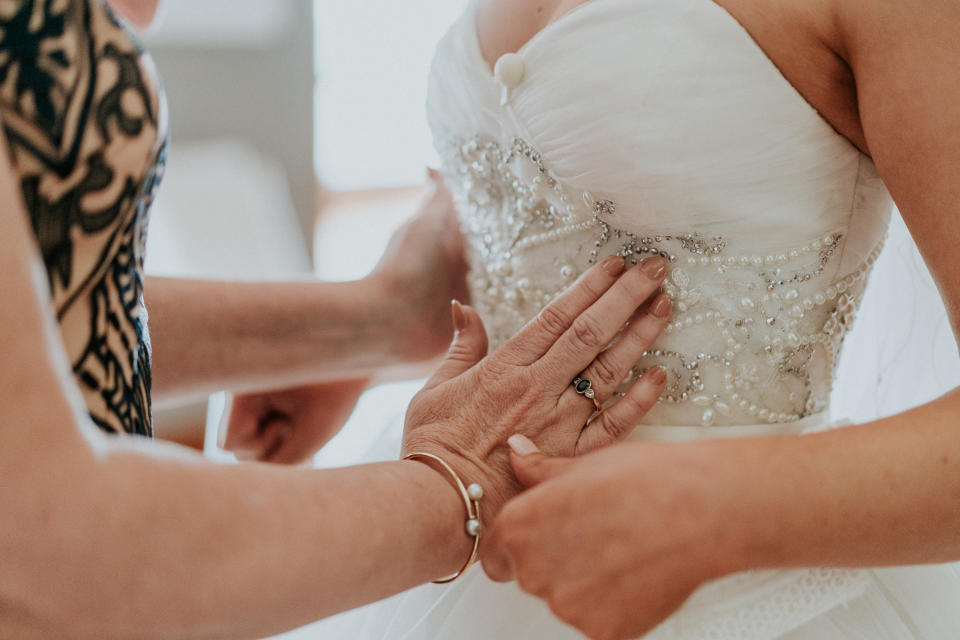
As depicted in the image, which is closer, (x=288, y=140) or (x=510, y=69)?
(x=510, y=69)

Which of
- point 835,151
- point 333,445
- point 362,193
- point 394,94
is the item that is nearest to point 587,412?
point 835,151

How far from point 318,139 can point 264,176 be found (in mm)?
537

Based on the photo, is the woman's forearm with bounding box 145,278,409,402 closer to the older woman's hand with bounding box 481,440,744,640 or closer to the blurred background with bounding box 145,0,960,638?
the blurred background with bounding box 145,0,960,638

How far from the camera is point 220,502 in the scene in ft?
1.72

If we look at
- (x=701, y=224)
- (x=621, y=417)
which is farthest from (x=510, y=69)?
(x=621, y=417)

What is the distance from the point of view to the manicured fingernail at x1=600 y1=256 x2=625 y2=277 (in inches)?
29.9

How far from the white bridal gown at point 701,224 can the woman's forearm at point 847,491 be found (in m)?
0.19

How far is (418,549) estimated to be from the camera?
64 cm

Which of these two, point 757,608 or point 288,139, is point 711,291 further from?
point 288,139

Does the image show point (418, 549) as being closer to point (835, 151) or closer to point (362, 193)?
point (835, 151)

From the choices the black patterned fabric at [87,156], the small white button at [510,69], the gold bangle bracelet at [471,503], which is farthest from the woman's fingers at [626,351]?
the black patterned fabric at [87,156]

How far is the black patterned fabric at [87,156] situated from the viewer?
483 millimetres

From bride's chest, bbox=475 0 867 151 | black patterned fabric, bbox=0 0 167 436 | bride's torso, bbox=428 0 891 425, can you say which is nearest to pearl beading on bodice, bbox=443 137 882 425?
bride's torso, bbox=428 0 891 425

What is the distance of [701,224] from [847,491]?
262 millimetres
